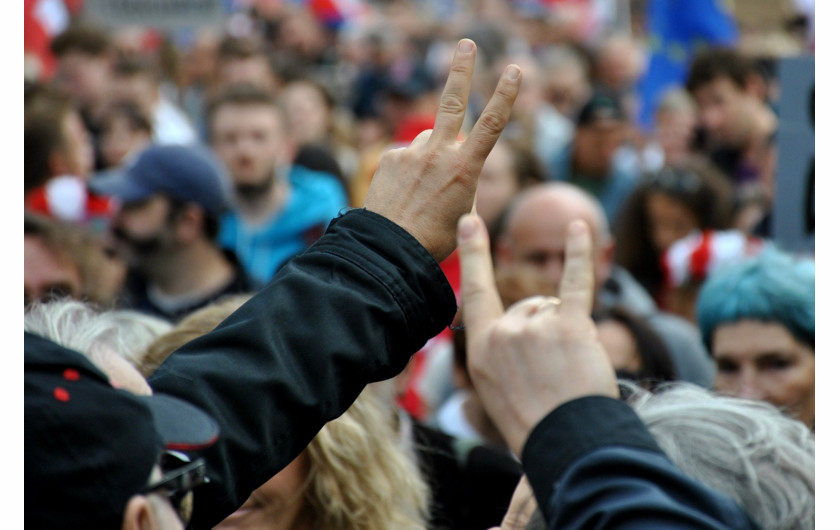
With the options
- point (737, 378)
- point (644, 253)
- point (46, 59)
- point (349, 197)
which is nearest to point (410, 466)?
point (737, 378)

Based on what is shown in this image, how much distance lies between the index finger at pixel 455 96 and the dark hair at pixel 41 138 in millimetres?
3820

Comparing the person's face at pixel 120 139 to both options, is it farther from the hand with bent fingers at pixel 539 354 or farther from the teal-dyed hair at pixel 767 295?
the hand with bent fingers at pixel 539 354

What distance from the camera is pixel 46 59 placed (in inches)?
376

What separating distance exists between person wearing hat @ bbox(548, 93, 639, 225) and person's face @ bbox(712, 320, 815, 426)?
3840 millimetres

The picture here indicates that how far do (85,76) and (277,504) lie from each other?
6.41 m

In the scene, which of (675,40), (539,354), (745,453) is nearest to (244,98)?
(745,453)

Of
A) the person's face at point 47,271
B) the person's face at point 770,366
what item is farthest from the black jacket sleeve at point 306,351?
the person's face at point 47,271

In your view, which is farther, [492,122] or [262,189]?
[262,189]

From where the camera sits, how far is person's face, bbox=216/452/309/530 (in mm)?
2107

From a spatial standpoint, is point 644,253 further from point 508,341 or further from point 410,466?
point 508,341

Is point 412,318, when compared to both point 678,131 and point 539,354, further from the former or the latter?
point 678,131

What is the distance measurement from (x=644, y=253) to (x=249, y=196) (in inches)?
78.9

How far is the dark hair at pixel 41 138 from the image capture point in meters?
5.15

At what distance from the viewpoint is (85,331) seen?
6.77ft
